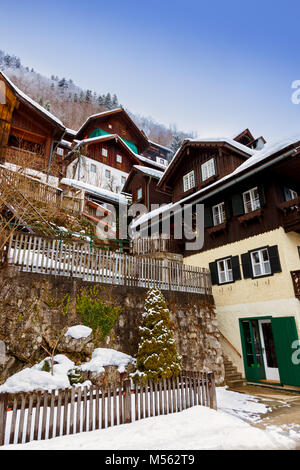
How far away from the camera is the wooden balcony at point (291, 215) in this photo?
12797 millimetres

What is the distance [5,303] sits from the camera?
841 cm

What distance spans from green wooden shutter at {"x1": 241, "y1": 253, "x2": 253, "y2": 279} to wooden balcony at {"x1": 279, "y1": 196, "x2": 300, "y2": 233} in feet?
7.95

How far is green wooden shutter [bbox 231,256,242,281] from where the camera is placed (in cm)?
1496

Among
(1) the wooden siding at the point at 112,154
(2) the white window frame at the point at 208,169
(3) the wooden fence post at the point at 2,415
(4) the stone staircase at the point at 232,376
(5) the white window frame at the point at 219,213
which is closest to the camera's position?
(3) the wooden fence post at the point at 2,415

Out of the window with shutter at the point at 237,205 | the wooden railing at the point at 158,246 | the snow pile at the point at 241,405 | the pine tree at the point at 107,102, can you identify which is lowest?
the snow pile at the point at 241,405

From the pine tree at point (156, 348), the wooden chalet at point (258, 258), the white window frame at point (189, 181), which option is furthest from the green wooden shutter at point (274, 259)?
the white window frame at point (189, 181)

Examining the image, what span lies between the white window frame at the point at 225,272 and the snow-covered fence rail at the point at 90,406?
774 centimetres

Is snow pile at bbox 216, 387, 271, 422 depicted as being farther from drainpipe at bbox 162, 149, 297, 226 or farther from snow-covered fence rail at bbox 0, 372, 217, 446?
drainpipe at bbox 162, 149, 297, 226

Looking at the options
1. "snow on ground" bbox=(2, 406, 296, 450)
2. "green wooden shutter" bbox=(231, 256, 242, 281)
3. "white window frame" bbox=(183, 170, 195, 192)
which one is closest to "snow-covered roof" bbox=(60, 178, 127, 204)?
"white window frame" bbox=(183, 170, 195, 192)

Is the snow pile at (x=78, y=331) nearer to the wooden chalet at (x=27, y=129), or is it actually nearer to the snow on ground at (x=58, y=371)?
the snow on ground at (x=58, y=371)

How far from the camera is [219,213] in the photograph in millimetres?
17344

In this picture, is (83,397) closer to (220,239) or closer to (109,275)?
(109,275)

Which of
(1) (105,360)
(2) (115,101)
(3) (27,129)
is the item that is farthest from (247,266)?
(2) (115,101)
